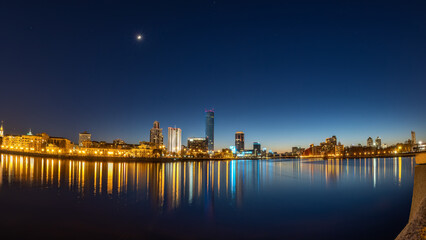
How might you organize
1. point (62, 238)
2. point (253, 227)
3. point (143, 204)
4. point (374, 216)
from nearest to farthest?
1. point (62, 238)
2. point (253, 227)
3. point (374, 216)
4. point (143, 204)

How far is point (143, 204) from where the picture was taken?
728 inches

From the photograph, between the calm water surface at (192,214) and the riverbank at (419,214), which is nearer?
the riverbank at (419,214)

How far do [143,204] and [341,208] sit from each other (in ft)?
48.6

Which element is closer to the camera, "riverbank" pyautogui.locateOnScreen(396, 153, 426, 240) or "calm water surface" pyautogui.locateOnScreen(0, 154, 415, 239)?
"riverbank" pyautogui.locateOnScreen(396, 153, 426, 240)

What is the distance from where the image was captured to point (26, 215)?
1469 centimetres

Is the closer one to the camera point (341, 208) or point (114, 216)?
point (114, 216)

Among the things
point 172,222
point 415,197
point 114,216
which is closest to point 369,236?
point 415,197

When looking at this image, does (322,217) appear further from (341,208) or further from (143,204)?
(143,204)

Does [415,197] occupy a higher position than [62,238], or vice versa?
[415,197]

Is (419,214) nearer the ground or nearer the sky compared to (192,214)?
nearer the sky

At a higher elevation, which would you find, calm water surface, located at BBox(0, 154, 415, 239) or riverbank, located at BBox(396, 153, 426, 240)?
riverbank, located at BBox(396, 153, 426, 240)

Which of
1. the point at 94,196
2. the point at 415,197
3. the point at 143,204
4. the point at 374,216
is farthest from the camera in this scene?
the point at 94,196

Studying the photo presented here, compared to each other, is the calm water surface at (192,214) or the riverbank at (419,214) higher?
the riverbank at (419,214)

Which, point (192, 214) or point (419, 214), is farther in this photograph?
point (192, 214)
